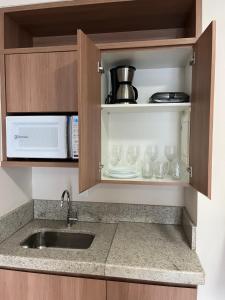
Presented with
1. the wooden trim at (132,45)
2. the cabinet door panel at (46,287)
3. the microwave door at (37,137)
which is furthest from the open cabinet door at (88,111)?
the cabinet door panel at (46,287)

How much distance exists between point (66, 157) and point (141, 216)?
2.24ft

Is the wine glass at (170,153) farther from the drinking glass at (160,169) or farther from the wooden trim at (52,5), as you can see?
the wooden trim at (52,5)

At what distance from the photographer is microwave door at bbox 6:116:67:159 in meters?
1.34

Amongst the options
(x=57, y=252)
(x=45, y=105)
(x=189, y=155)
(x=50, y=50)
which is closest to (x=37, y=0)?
(x=50, y=50)

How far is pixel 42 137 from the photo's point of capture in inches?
53.6

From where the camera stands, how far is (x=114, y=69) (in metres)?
1.43

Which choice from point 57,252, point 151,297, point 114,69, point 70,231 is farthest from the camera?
point 70,231

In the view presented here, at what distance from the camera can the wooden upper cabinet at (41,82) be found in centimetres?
133

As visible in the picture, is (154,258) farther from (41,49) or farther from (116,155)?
(41,49)

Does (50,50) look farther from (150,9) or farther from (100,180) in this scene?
(100,180)

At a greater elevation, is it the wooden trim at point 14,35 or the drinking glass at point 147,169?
the wooden trim at point 14,35

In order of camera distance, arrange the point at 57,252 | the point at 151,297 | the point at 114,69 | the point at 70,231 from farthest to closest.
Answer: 1. the point at 70,231
2. the point at 114,69
3. the point at 57,252
4. the point at 151,297

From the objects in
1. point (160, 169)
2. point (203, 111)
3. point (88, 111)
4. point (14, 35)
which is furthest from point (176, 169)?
point (14, 35)

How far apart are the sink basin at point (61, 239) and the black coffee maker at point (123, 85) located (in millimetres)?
876
